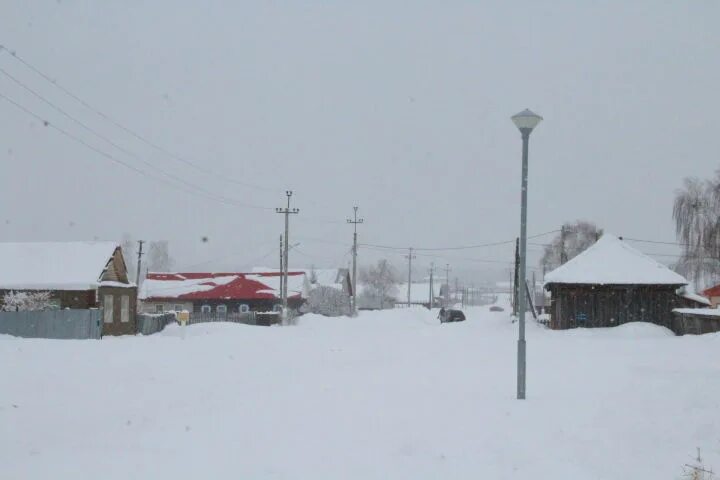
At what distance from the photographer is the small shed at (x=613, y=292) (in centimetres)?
3388

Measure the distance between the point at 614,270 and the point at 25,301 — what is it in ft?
90.6

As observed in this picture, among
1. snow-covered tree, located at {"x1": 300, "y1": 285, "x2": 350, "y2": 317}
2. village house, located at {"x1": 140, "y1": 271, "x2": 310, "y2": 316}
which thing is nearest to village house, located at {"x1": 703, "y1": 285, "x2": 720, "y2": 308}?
snow-covered tree, located at {"x1": 300, "y1": 285, "x2": 350, "y2": 317}

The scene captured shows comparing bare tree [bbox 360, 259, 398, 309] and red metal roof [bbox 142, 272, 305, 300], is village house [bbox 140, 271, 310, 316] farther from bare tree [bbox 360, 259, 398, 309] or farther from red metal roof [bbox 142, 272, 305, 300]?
bare tree [bbox 360, 259, 398, 309]

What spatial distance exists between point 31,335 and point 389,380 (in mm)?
18357

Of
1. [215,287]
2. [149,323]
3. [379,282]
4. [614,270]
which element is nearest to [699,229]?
[614,270]

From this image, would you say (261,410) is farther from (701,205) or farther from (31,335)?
(701,205)

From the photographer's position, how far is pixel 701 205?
41.6m

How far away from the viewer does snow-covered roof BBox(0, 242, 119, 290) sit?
33.7 m

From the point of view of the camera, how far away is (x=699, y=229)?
41.5m

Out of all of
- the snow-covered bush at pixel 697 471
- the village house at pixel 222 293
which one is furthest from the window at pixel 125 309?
the snow-covered bush at pixel 697 471

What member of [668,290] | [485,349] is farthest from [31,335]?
[668,290]

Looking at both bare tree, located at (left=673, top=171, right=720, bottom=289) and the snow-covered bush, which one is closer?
the snow-covered bush

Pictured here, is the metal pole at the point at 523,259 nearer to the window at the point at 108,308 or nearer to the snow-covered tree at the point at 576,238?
the window at the point at 108,308

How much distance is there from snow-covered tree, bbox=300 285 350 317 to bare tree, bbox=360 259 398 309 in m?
40.9
